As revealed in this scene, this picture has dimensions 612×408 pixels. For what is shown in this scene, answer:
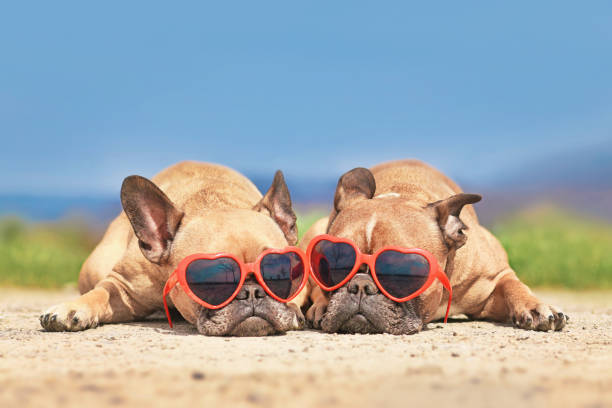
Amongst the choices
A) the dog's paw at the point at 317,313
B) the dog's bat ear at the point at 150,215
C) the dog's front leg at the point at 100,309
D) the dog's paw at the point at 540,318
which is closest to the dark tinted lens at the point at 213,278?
the dog's bat ear at the point at 150,215

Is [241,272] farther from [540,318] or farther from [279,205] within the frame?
[540,318]

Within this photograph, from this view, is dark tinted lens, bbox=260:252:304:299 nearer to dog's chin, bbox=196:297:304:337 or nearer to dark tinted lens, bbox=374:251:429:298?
dog's chin, bbox=196:297:304:337

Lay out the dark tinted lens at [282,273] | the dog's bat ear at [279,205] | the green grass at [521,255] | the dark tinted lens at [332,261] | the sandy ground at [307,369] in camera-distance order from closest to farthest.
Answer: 1. the sandy ground at [307,369]
2. the dark tinted lens at [282,273]
3. the dark tinted lens at [332,261]
4. the dog's bat ear at [279,205]
5. the green grass at [521,255]

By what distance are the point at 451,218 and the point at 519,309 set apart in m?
1.07

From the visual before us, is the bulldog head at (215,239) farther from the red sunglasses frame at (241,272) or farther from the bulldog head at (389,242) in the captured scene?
the bulldog head at (389,242)

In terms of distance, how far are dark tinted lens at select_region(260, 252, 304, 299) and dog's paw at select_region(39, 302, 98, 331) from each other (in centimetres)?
169

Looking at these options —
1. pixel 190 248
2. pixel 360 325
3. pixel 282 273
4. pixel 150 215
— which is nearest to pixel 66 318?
pixel 150 215

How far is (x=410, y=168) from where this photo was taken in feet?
24.3

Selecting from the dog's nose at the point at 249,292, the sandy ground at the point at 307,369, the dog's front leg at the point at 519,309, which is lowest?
the sandy ground at the point at 307,369

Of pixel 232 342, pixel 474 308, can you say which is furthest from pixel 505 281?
pixel 232 342

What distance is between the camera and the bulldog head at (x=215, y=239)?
5230mm

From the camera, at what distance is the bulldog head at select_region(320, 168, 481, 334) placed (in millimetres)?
5305

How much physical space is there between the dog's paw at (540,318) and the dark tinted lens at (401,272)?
111 cm

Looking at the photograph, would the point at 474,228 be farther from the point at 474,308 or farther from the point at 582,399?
the point at 582,399
